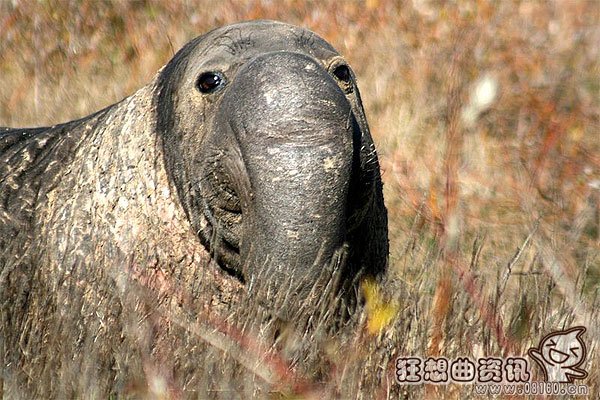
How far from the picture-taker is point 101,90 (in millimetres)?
11648

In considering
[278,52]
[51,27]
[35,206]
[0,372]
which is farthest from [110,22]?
[0,372]

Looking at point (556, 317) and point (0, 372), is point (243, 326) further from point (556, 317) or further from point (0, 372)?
point (556, 317)

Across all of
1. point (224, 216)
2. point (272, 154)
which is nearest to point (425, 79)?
point (224, 216)

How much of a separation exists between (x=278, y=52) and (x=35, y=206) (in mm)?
1656

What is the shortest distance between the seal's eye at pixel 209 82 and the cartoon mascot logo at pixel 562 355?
190 cm

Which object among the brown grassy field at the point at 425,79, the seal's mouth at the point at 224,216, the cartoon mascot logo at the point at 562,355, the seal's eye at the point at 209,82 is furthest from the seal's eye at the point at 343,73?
the cartoon mascot logo at the point at 562,355

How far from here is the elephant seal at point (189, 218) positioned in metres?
4.76

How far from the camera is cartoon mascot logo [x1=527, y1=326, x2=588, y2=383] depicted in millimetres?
4449

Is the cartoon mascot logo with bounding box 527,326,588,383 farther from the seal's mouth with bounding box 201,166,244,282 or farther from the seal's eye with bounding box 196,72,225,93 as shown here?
the seal's eye with bounding box 196,72,225,93

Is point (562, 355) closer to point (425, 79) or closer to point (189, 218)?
point (189, 218)

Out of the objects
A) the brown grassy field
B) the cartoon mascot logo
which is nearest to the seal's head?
the brown grassy field

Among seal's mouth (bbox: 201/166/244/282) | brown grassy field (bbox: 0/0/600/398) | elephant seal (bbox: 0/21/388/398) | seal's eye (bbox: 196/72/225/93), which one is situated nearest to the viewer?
elephant seal (bbox: 0/21/388/398)

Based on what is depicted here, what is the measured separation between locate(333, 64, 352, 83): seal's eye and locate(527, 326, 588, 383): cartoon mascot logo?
1673 millimetres

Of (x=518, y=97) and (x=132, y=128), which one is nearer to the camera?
(x=132, y=128)
